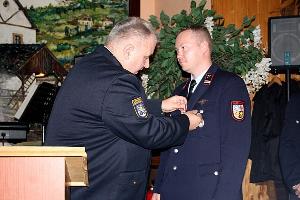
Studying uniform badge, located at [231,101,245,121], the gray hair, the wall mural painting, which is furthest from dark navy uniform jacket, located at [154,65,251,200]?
the wall mural painting

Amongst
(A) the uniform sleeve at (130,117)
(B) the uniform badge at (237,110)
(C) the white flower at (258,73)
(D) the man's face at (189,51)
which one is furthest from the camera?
(C) the white flower at (258,73)

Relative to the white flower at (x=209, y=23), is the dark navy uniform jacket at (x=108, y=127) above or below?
below

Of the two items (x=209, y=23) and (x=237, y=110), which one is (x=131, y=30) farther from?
(x=209, y=23)

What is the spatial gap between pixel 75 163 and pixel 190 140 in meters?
1.22

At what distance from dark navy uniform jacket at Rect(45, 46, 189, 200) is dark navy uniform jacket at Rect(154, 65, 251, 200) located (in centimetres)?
42

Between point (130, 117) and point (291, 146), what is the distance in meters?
1.90

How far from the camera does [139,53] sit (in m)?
2.21

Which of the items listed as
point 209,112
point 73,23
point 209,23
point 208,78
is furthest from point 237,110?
point 73,23

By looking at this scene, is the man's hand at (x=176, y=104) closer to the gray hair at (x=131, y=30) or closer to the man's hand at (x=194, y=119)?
the man's hand at (x=194, y=119)

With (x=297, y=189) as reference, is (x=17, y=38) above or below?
above

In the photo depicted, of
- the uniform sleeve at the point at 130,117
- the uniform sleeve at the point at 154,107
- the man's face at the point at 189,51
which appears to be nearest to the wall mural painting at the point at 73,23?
the man's face at the point at 189,51

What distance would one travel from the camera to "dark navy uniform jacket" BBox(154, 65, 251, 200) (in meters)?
2.48

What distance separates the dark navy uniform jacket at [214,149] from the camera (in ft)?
8.13

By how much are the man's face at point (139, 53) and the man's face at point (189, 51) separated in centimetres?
54
